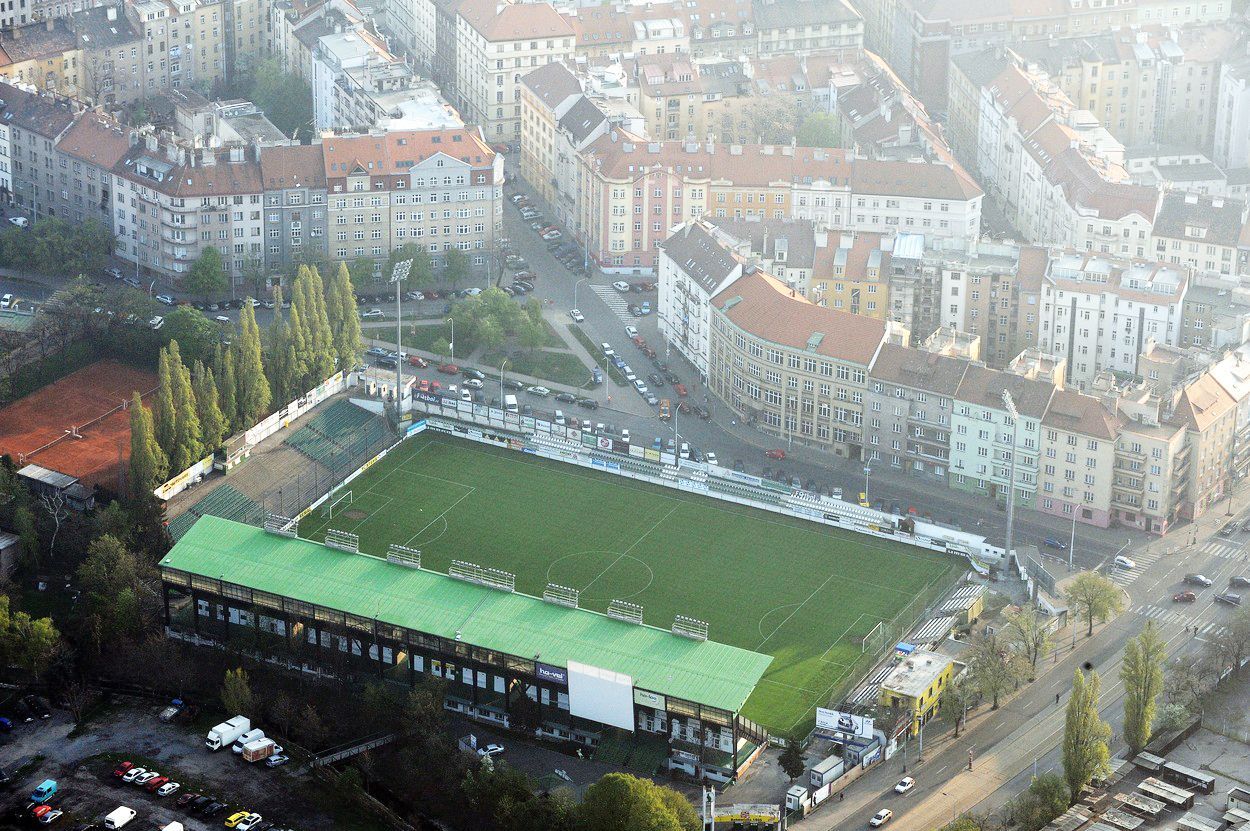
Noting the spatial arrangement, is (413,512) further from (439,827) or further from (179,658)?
(439,827)

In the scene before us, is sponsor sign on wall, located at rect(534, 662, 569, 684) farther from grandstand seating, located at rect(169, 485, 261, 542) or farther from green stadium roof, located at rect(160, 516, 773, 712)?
grandstand seating, located at rect(169, 485, 261, 542)

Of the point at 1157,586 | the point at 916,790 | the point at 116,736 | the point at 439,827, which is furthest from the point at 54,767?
the point at 1157,586

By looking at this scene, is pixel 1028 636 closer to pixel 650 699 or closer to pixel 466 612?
pixel 650 699

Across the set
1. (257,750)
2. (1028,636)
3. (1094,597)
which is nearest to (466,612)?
(257,750)

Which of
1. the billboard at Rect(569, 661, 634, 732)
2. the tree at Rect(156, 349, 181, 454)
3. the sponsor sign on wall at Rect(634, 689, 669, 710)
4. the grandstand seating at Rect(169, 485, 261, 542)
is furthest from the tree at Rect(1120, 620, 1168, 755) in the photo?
the tree at Rect(156, 349, 181, 454)

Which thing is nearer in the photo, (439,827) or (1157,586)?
(439,827)

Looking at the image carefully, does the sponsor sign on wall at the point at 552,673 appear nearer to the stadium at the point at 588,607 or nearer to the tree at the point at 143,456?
the stadium at the point at 588,607
